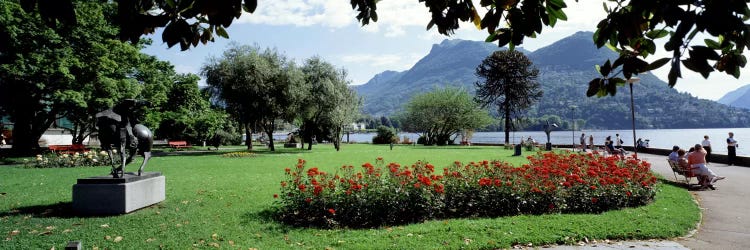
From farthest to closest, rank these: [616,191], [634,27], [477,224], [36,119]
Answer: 1. [36,119]
2. [616,191]
3. [477,224]
4. [634,27]

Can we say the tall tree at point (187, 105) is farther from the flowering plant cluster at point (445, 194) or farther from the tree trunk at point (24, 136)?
the flowering plant cluster at point (445, 194)

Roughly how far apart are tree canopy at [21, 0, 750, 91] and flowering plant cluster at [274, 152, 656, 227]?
16.8 feet

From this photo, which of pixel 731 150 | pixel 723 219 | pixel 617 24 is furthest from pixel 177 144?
pixel 617 24

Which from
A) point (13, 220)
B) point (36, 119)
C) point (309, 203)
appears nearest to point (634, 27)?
point (309, 203)

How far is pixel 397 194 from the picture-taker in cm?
766

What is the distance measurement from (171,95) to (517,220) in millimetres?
33882

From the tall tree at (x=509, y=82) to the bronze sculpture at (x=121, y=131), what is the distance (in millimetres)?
46594

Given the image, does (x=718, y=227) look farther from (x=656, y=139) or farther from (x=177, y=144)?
(x=656, y=139)

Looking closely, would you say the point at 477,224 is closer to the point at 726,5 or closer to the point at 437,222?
the point at 437,222

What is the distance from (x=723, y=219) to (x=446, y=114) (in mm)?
49294

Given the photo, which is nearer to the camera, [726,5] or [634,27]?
[726,5]

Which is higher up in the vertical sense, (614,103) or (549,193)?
(614,103)

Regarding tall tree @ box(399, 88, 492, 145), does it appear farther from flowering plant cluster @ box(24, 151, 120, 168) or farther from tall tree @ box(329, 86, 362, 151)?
flowering plant cluster @ box(24, 151, 120, 168)

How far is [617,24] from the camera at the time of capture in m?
2.29
